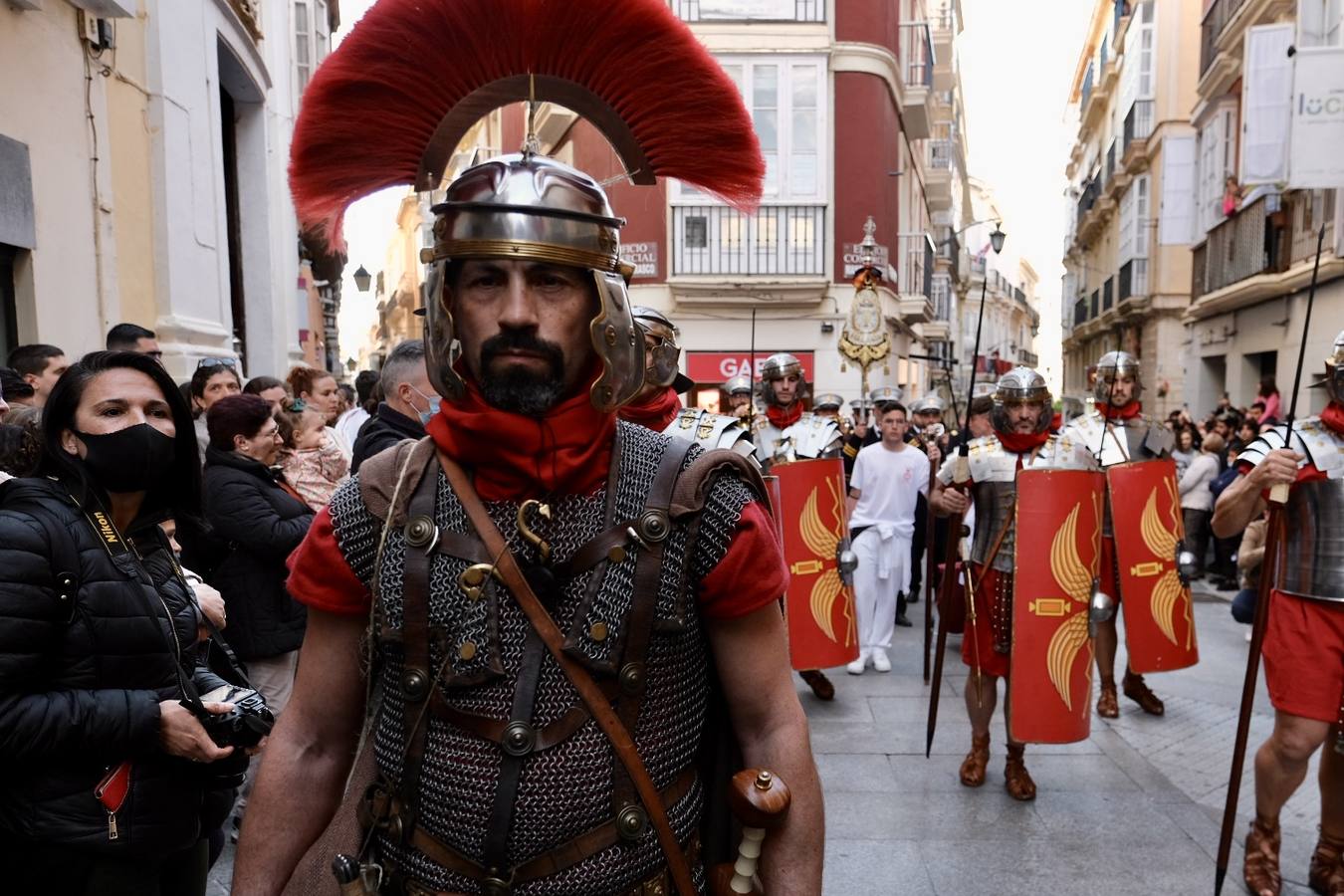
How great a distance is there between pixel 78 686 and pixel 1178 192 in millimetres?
22762

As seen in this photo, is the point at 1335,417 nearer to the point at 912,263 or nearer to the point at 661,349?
the point at 661,349

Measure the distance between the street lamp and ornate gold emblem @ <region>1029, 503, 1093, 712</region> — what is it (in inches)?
624

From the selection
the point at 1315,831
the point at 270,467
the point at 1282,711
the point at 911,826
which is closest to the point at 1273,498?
the point at 1282,711

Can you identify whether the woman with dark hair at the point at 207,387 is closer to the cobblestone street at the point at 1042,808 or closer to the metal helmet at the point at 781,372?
the cobblestone street at the point at 1042,808

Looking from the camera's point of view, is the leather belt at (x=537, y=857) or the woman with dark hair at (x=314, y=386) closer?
the leather belt at (x=537, y=857)

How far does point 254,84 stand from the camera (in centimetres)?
1102

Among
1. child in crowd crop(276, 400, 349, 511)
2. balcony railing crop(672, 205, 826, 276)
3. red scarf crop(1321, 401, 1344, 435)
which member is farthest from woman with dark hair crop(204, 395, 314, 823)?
balcony railing crop(672, 205, 826, 276)

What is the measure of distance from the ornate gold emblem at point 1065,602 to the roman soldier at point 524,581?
3077 mm

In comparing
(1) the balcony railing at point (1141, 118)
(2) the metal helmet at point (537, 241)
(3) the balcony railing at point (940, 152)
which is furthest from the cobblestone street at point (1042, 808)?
(3) the balcony railing at point (940, 152)

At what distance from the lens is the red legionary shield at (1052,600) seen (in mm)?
4332

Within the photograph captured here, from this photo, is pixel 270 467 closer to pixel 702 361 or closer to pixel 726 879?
pixel 726 879

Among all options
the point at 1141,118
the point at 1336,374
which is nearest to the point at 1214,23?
the point at 1141,118

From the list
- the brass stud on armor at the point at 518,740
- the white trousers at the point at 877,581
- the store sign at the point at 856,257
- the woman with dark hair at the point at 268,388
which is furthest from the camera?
the store sign at the point at 856,257

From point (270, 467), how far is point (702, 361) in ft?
51.1
